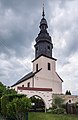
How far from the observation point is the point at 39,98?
33.2m

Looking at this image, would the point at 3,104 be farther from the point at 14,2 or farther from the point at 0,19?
the point at 14,2

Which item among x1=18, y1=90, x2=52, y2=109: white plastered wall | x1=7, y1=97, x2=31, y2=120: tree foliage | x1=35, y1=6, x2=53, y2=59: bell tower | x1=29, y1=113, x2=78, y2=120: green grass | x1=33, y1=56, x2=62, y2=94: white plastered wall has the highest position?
x1=35, y1=6, x2=53, y2=59: bell tower

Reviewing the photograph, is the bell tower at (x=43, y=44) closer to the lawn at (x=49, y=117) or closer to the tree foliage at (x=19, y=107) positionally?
the tree foliage at (x=19, y=107)

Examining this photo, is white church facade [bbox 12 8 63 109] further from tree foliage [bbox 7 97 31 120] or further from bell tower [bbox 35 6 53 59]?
tree foliage [bbox 7 97 31 120]

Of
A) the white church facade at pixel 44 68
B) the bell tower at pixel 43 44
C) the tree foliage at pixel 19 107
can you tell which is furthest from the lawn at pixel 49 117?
the bell tower at pixel 43 44

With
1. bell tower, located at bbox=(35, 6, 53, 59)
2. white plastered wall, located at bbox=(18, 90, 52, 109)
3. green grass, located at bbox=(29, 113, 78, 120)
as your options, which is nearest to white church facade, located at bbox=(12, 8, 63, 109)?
bell tower, located at bbox=(35, 6, 53, 59)

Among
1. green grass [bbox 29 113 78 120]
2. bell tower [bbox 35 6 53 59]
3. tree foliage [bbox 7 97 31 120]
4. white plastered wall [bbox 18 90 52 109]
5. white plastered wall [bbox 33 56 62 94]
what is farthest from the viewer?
bell tower [bbox 35 6 53 59]

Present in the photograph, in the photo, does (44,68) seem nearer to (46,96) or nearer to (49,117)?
(46,96)

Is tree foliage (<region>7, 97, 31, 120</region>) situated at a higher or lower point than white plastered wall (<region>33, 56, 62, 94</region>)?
lower

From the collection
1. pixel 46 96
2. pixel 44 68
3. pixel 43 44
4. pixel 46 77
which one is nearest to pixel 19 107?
pixel 46 96

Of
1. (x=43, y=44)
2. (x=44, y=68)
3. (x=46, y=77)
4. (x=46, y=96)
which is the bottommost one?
(x=46, y=96)

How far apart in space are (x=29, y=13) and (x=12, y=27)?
187cm

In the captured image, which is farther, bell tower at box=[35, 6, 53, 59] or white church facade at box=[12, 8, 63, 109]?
bell tower at box=[35, 6, 53, 59]

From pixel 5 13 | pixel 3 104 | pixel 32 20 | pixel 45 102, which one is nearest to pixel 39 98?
pixel 45 102
